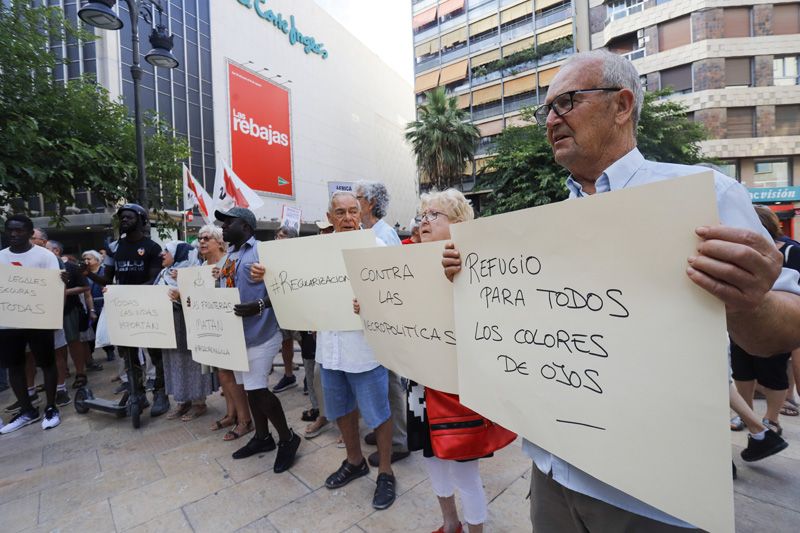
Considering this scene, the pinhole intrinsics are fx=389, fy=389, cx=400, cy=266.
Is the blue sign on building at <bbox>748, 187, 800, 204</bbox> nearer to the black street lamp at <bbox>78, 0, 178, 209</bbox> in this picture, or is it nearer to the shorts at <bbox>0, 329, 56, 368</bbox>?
the black street lamp at <bbox>78, 0, 178, 209</bbox>

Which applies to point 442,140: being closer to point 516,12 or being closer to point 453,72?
point 453,72

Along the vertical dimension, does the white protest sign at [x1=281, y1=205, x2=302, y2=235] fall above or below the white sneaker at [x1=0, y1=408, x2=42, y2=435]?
above

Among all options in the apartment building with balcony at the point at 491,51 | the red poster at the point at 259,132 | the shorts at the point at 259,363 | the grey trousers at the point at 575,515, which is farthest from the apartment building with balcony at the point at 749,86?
the grey trousers at the point at 575,515

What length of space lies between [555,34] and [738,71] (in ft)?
40.6

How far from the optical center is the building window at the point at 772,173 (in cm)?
2073

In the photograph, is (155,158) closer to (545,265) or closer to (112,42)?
(545,265)

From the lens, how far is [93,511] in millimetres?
2562

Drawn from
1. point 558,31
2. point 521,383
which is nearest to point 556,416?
point 521,383

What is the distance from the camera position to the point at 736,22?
813 inches

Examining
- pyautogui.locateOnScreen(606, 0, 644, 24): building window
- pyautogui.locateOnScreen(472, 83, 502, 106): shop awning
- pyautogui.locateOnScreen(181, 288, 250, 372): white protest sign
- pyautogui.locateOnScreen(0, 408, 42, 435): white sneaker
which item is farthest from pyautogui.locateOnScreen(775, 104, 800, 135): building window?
pyautogui.locateOnScreen(0, 408, 42, 435): white sneaker

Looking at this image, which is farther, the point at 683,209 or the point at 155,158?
the point at 155,158

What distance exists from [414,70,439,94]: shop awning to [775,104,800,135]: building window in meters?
23.7

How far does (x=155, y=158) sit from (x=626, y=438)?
987 centimetres

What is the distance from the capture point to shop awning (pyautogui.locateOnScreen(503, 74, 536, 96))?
2973 cm
